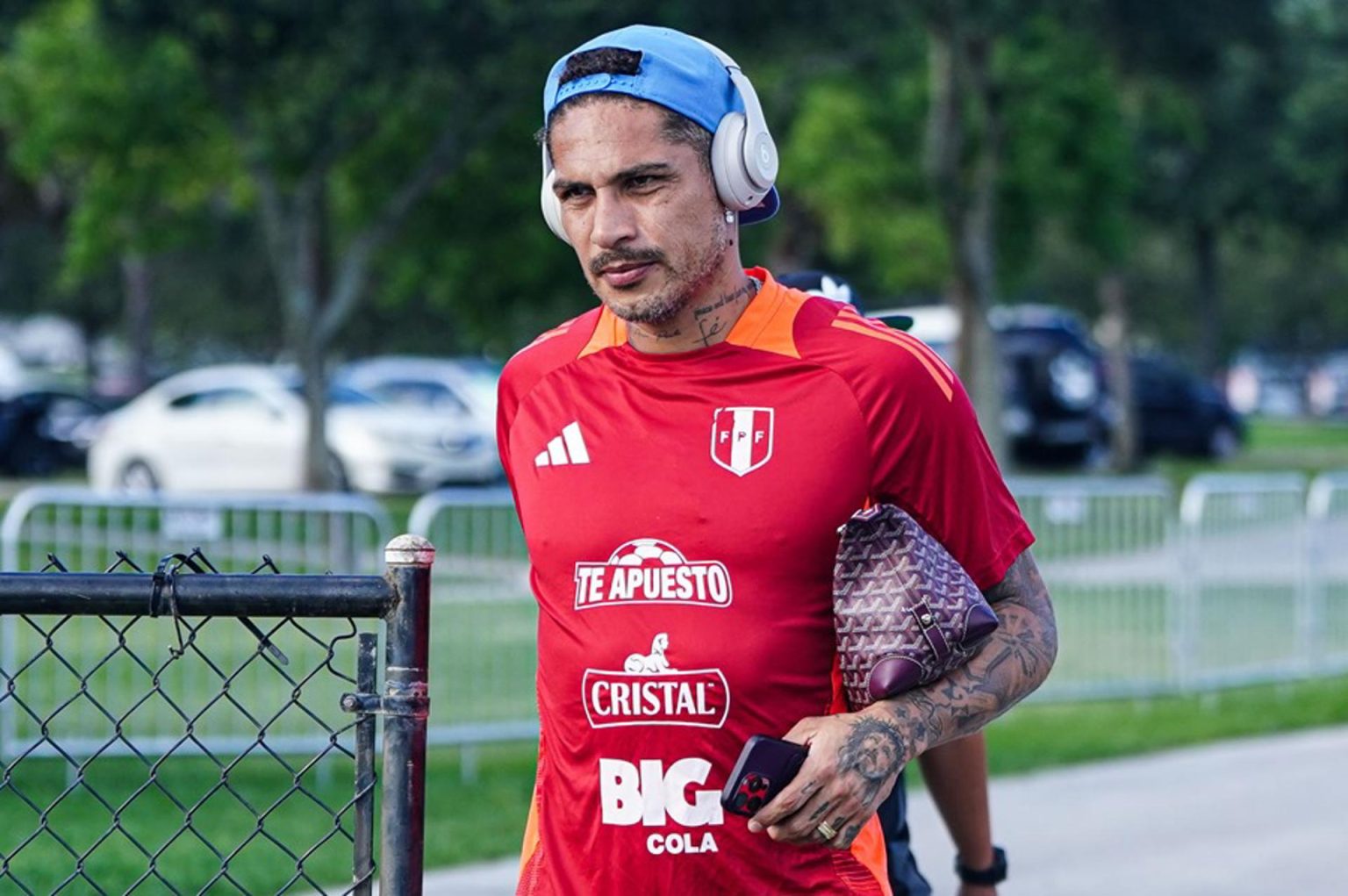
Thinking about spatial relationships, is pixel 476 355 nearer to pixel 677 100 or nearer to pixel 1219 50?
pixel 1219 50

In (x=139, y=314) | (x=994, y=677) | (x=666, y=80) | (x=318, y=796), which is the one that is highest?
(x=139, y=314)

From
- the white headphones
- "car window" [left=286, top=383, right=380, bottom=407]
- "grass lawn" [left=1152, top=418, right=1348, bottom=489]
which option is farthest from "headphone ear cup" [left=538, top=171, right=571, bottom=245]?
"grass lawn" [left=1152, top=418, right=1348, bottom=489]

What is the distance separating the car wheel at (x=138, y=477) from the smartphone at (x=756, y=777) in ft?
75.2

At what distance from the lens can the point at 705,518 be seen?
2.70 m

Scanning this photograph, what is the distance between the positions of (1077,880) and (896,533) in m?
5.28

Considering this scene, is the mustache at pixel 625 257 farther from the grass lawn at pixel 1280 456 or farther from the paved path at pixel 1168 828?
the grass lawn at pixel 1280 456

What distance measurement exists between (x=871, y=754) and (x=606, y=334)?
75 cm

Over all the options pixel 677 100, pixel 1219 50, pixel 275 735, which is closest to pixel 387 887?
pixel 677 100

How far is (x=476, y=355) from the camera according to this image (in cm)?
6412

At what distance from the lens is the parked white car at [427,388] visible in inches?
1112

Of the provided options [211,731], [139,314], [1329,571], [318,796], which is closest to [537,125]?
[1329,571]

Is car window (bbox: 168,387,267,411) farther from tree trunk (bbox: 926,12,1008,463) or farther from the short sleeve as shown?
the short sleeve

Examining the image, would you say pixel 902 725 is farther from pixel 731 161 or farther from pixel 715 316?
pixel 731 161

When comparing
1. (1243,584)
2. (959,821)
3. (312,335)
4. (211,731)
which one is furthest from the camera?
(312,335)
